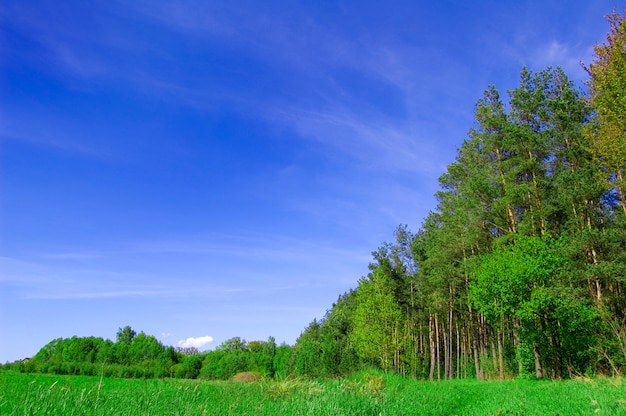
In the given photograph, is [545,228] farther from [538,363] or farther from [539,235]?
[538,363]

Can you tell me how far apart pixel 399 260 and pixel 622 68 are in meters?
32.1

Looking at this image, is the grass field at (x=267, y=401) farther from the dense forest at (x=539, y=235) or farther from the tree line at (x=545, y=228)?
the tree line at (x=545, y=228)

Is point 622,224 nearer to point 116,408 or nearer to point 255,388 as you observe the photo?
point 255,388

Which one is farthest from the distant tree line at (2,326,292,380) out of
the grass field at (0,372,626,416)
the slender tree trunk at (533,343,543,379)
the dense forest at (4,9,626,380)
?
the grass field at (0,372,626,416)

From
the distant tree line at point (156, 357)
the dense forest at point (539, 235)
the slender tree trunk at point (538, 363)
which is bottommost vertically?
the distant tree line at point (156, 357)

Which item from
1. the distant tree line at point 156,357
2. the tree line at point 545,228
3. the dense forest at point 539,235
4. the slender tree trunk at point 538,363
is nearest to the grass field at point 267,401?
the dense forest at point 539,235

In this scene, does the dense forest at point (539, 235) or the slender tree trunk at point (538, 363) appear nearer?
the dense forest at point (539, 235)

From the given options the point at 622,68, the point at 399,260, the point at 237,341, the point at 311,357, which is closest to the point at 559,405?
the point at 622,68

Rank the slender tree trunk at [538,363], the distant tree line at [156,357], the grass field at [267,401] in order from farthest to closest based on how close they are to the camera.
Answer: the distant tree line at [156,357] → the slender tree trunk at [538,363] → the grass field at [267,401]

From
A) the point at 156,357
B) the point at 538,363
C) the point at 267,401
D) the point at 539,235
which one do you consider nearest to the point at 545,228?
the point at 539,235

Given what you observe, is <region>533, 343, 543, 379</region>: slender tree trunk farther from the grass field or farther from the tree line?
the grass field

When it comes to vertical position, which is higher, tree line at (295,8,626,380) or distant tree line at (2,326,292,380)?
tree line at (295,8,626,380)

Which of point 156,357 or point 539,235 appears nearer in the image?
point 539,235

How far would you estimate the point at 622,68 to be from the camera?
14594 mm
